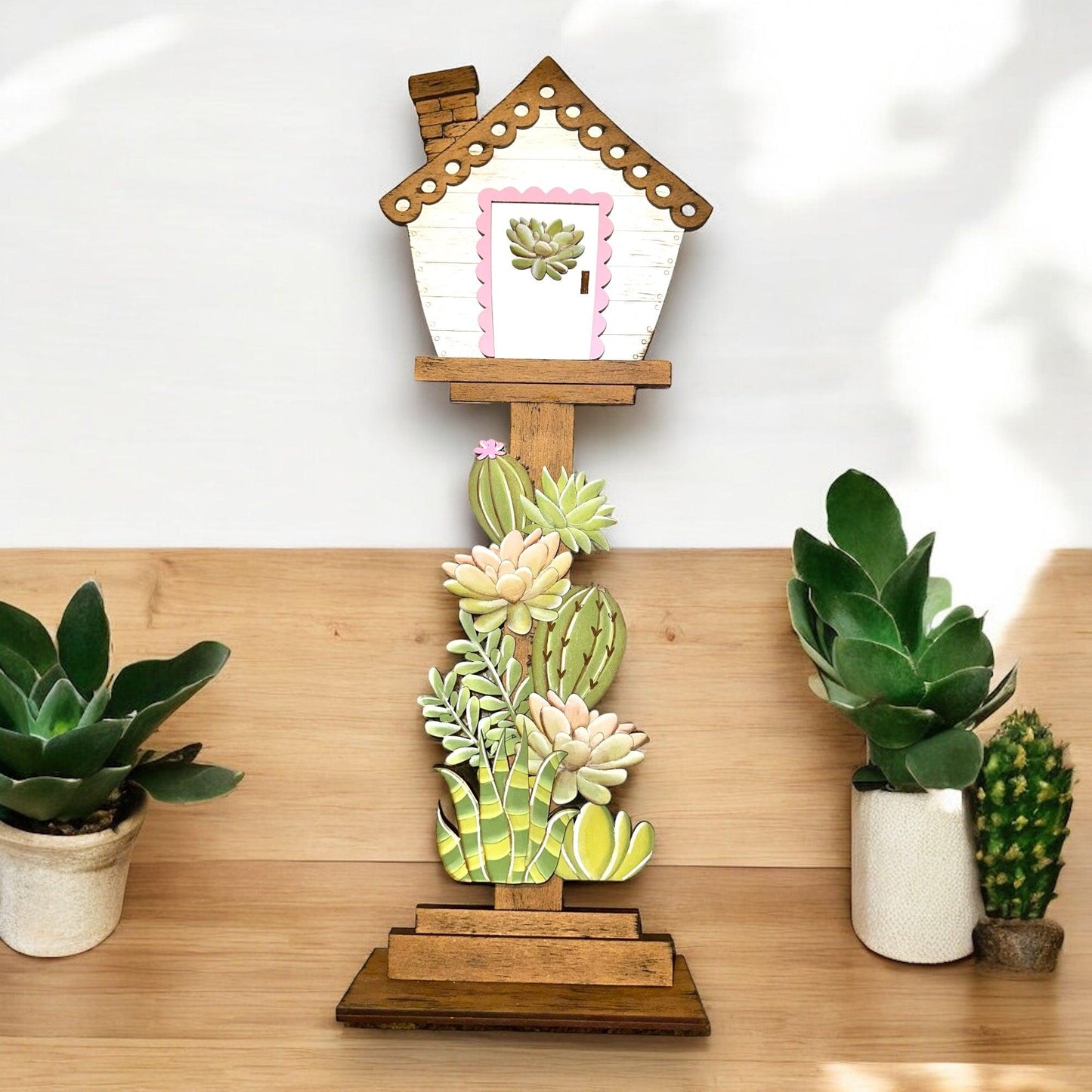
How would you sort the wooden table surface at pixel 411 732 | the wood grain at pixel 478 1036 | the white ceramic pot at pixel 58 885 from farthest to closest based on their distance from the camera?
the wooden table surface at pixel 411 732 < the white ceramic pot at pixel 58 885 < the wood grain at pixel 478 1036

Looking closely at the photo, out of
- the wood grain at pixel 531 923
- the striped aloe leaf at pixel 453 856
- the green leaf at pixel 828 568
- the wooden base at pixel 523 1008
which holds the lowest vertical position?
the wooden base at pixel 523 1008

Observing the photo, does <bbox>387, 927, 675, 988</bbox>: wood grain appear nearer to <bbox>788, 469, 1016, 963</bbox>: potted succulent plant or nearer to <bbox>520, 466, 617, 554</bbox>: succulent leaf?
<bbox>788, 469, 1016, 963</bbox>: potted succulent plant

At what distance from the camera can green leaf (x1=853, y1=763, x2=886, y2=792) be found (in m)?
0.92

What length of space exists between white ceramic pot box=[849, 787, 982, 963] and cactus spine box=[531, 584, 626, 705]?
24cm

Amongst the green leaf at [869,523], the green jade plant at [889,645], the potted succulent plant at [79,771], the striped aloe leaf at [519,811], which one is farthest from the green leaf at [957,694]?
the potted succulent plant at [79,771]

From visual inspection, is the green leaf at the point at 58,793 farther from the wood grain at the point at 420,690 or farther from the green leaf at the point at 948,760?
the green leaf at the point at 948,760

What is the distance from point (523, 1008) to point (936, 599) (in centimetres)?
46

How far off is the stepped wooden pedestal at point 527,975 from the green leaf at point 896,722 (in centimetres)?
22

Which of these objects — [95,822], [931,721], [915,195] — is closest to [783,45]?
[915,195]

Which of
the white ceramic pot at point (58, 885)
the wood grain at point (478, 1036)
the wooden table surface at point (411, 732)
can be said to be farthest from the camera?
the wooden table surface at point (411, 732)

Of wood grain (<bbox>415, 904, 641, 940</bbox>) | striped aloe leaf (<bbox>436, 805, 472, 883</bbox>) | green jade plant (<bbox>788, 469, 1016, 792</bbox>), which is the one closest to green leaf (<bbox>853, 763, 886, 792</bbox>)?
green jade plant (<bbox>788, 469, 1016, 792</bbox>)

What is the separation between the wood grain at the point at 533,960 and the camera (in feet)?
2.80

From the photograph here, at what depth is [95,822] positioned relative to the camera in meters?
0.89

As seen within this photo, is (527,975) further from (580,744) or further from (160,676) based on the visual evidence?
(160,676)
